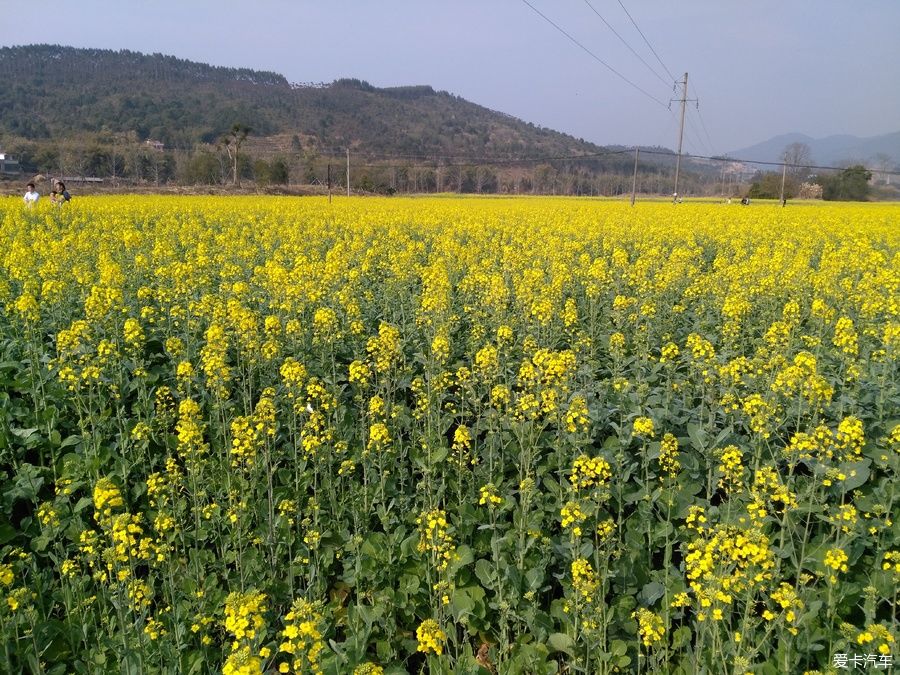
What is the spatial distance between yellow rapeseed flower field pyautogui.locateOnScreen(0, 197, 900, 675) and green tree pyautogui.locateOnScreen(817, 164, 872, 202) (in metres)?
65.4

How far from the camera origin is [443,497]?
4207 mm

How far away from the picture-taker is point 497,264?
37.3ft

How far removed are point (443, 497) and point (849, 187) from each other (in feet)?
239

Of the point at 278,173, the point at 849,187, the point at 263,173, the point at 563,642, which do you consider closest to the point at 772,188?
the point at 849,187

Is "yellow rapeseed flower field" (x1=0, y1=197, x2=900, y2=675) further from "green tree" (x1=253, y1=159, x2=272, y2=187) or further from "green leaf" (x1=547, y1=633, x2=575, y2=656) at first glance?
"green tree" (x1=253, y1=159, x2=272, y2=187)

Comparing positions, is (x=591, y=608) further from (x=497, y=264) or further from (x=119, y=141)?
(x=119, y=141)

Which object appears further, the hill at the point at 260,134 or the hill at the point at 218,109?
the hill at the point at 218,109

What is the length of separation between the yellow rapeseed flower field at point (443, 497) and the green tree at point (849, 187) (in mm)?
65378

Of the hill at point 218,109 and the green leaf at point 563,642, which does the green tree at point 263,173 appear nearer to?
the hill at point 218,109

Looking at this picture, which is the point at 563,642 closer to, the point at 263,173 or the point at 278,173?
the point at 263,173

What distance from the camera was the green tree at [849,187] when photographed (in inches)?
2370

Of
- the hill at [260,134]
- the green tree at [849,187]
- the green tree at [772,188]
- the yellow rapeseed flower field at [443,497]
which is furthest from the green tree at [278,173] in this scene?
the yellow rapeseed flower field at [443,497]

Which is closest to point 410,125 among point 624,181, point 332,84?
point 332,84

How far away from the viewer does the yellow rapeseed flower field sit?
9.55 feet
